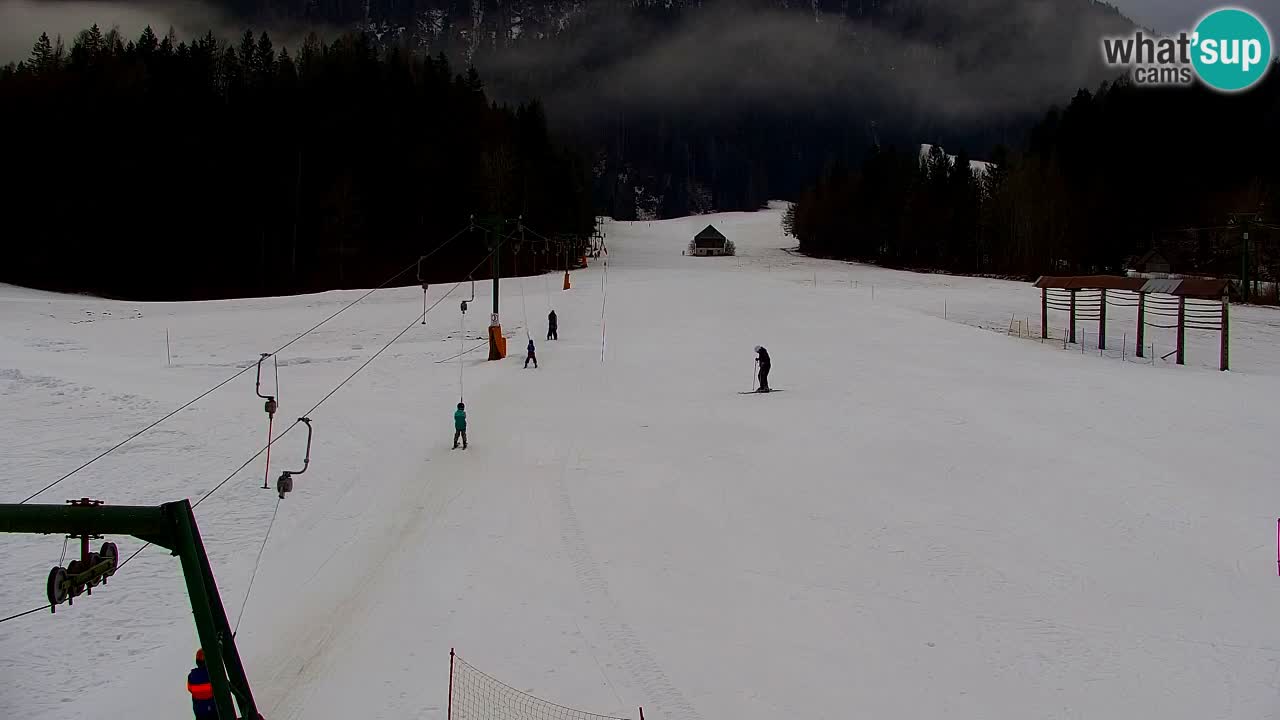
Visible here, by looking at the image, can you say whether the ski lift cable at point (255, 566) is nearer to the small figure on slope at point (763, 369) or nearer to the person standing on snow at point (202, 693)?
the person standing on snow at point (202, 693)

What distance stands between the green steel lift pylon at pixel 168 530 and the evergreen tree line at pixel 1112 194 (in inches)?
2879

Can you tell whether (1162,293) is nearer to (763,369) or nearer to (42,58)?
(763,369)

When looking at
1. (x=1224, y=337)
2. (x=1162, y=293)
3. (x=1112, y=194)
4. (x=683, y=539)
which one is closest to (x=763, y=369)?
(x=683, y=539)

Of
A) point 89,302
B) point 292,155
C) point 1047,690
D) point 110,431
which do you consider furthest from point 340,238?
point 1047,690

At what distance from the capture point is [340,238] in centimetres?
6500

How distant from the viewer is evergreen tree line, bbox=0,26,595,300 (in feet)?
196

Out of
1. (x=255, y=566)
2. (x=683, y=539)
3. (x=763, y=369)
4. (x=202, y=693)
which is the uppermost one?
(x=763, y=369)

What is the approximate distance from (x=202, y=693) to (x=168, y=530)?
181cm

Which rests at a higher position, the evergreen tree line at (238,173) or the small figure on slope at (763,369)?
the evergreen tree line at (238,173)

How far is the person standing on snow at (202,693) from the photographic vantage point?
27.6 feet

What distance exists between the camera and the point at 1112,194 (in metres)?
76.2

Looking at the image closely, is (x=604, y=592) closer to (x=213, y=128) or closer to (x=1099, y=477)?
(x=1099, y=477)

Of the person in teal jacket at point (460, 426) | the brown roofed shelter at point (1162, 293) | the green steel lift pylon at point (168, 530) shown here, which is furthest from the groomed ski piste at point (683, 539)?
the brown roofed shelter at point (1162, 293)

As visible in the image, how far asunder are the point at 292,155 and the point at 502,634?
67.2m
